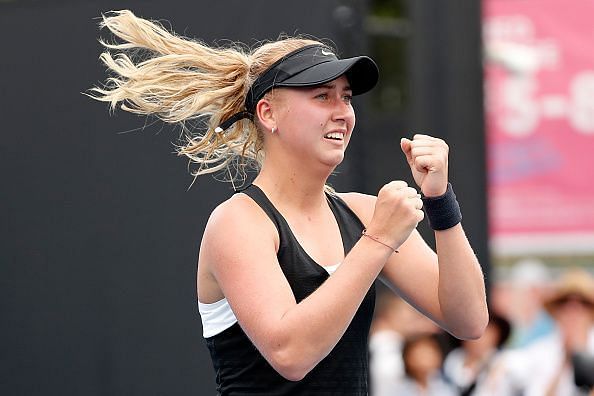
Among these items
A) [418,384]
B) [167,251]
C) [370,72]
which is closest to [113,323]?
[167,251]

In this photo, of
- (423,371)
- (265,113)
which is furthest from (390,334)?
(265,113)

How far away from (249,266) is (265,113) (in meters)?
0.44

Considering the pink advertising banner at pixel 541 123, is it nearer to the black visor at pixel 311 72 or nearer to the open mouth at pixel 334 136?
the black visor at pixel 311 72

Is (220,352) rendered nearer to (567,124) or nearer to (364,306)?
(364,306)

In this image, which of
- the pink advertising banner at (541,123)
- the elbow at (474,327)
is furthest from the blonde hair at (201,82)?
the pink advertising banner at (541,123)

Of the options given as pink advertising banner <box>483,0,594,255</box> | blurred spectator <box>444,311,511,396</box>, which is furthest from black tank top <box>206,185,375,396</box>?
pink advertising banner <box>483,0,594,255</box>

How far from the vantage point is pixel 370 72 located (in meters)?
2.91

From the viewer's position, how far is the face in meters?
2.80

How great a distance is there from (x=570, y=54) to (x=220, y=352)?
236 inches

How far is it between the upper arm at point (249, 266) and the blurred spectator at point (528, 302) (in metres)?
4.76

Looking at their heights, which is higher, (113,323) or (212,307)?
(212,307)

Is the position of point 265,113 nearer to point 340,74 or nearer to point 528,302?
point 340,74

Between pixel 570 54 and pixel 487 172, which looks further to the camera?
pixel 570 54

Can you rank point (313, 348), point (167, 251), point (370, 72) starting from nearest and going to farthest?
point (313, 348)
point (370, 72)
point (167, 251)
